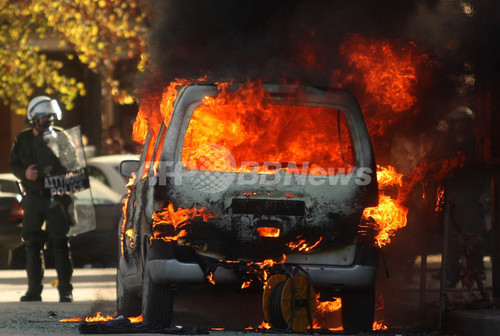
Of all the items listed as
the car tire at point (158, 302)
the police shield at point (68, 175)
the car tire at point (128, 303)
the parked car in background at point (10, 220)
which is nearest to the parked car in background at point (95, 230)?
the parked car in background at point (10, 220)

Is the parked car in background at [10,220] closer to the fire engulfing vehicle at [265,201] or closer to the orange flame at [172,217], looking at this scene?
the fire engulfing vehicle at [265,201]

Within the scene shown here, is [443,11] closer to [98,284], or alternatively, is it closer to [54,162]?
[54,162]

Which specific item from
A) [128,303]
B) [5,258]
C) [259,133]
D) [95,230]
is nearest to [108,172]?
[95,230]

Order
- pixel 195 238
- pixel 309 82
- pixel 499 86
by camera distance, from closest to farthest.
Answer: pixel 195 238, pixel 309 82, pixel 499 86

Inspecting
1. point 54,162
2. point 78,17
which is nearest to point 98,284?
point 54,162

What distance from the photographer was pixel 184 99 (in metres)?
8.81

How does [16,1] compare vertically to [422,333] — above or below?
above

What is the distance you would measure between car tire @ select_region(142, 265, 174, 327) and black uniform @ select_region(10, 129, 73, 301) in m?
3.71

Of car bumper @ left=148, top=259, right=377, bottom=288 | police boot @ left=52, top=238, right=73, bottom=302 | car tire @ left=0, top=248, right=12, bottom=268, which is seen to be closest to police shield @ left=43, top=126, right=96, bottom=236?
police boot @ left=52, top=238, right=73, bottom=302

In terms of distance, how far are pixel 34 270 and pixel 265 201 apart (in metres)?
4.43

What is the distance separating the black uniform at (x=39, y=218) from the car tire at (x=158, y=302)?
371 centimetres

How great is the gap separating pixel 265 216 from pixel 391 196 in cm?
107

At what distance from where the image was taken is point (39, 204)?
12.4m

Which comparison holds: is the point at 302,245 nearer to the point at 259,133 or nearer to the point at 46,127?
the point at 259,133
